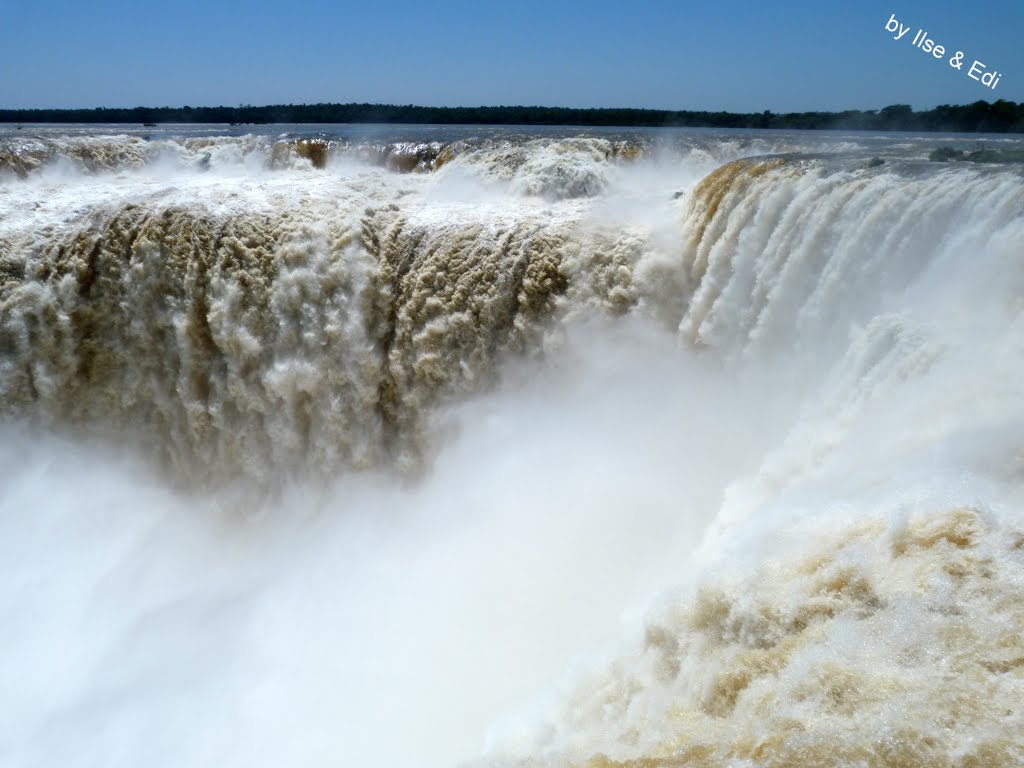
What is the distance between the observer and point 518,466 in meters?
7.05

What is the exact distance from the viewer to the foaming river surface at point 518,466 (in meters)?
2.90

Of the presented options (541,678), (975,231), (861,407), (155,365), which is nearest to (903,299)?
(975,231)

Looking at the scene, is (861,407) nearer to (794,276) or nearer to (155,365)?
(794,276)

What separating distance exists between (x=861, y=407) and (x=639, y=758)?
2719mm

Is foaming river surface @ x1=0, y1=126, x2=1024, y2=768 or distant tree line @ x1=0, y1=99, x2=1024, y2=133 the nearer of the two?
foaming river surface @ x1=0, y1=126, x2=1024, y2=768

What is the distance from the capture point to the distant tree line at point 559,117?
44.0 ft

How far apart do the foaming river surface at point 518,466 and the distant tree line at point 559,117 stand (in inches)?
226

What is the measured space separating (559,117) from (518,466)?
97.8 ft

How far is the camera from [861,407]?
4582 mm

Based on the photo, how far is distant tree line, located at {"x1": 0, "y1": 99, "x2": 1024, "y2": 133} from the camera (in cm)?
1340

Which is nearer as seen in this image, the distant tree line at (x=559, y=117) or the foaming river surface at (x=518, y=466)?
the foaming river surface at (x=518, y=466)

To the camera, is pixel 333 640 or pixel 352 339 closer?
pixel 333 640

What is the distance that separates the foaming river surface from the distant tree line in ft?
18.8

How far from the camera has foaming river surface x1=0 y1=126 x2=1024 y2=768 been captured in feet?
9.53
